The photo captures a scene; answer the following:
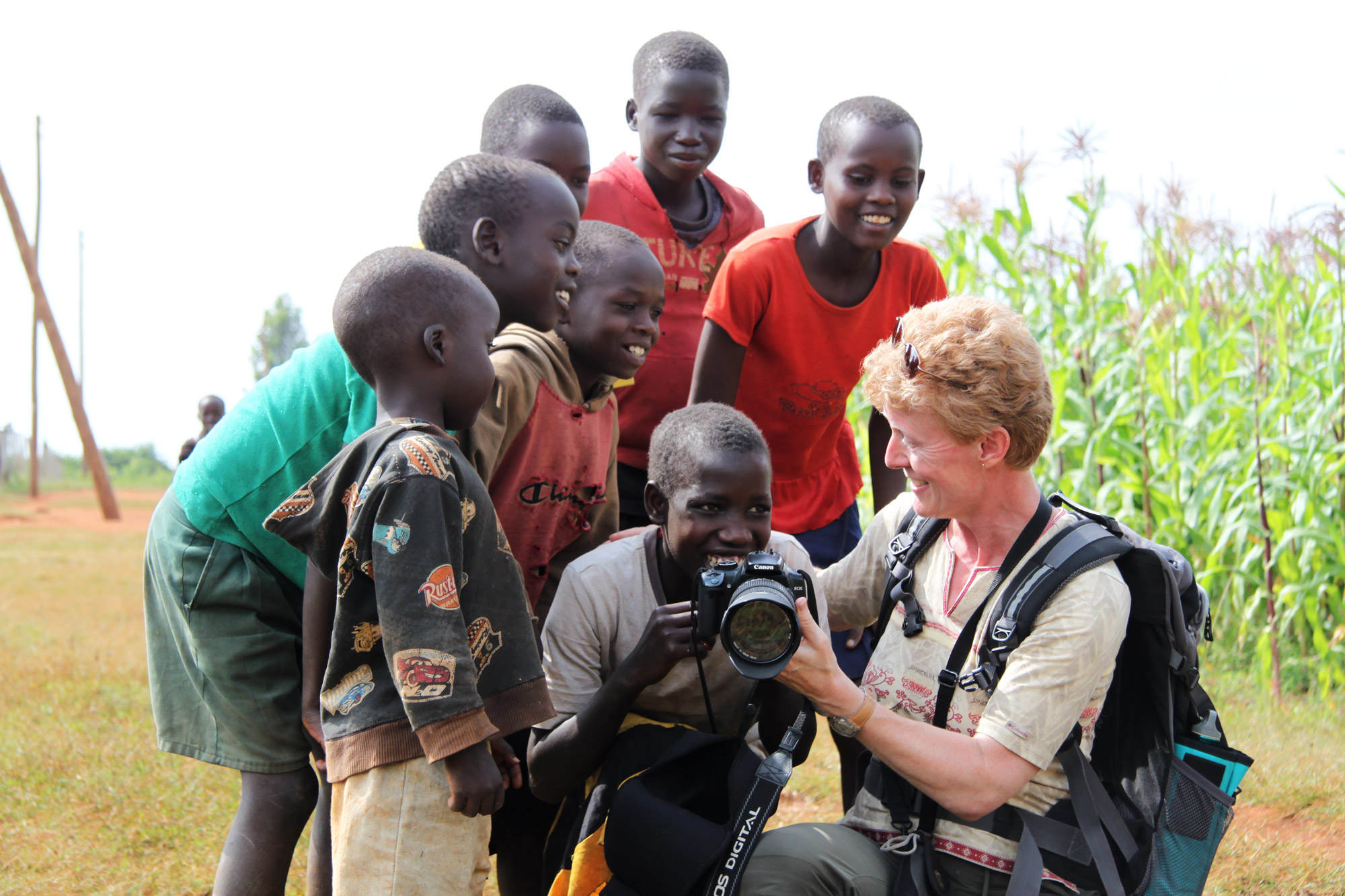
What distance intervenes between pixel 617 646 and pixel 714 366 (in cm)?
95

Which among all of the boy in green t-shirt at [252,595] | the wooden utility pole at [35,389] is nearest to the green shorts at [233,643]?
the boy in green t-shirt at [252,595]

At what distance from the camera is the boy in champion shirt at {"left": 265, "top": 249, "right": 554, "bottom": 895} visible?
1680 millimetres

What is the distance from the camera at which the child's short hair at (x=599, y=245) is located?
2.52 metres

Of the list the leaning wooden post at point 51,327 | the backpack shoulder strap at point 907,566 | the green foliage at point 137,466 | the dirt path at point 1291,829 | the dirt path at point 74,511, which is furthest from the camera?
the green foliage at point 137,466

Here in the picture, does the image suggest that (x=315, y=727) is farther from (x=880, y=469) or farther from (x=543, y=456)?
(x=880, y=469)

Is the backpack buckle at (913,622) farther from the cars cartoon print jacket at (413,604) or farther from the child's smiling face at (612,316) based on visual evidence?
the child's smiling face at (612,316)

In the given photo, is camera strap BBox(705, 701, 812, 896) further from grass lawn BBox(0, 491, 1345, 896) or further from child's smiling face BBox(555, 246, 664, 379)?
grass lawn BBox(0, 491, 1345, 896)

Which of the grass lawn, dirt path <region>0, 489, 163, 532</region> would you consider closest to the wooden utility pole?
dirt path <region>0, 489, 163, 532</region>

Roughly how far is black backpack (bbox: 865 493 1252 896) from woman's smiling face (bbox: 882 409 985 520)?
0.15m

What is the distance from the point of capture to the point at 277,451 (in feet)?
6.73

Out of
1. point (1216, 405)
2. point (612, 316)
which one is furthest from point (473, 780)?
point (1216, 405)

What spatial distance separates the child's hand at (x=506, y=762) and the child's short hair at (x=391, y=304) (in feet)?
2.38

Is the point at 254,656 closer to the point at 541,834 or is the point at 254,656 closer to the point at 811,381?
the point at 541,834

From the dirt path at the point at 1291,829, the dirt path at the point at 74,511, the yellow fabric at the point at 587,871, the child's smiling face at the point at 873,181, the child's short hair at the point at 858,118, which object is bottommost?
the dirt path at the point at 74,511
